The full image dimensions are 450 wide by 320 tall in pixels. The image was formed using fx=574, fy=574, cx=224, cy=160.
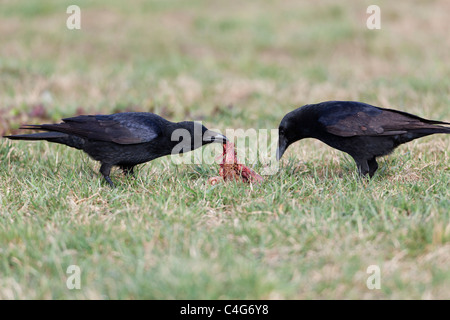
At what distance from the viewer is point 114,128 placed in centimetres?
532

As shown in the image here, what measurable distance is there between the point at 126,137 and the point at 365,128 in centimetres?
216

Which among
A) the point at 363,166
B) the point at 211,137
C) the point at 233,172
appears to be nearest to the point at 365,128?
the point at 363,166

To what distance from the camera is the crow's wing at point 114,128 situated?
5.22 metres

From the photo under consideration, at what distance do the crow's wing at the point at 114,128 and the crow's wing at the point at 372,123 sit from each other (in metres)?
1.61

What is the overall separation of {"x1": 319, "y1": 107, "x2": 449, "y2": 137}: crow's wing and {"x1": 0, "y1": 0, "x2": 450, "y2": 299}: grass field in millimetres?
415

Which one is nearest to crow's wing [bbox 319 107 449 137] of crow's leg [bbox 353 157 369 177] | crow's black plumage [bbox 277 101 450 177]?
crow's black plumage [bbox 277 101 450 177]

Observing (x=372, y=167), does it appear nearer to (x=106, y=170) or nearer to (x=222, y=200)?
(x=222, y=200)

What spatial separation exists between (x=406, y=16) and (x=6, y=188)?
469 inches

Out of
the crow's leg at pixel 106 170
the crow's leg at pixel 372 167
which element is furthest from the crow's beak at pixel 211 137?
the crow's leg at pixel 372 167

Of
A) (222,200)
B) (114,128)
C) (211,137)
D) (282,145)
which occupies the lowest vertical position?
(222,200)

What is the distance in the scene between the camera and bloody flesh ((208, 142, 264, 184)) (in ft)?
16.4
